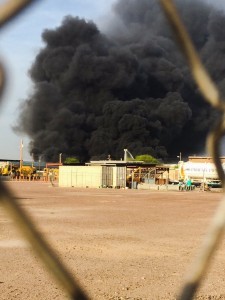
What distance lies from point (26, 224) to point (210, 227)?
26 cm

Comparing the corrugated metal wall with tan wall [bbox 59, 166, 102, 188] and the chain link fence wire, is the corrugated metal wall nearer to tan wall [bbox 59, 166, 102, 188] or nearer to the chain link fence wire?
tan wall [bbox 59, 166, 102, 188]

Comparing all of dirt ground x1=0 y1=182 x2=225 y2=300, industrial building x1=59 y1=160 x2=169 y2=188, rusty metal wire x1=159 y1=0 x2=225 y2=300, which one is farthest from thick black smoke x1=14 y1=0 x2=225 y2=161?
rusty metal wire x1=159 y1=0 x2=225 y2=300

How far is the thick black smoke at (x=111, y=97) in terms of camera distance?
87688 millimetres

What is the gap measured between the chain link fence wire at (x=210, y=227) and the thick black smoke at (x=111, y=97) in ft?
275

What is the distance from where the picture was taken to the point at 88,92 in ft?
309

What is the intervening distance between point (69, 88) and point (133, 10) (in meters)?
35.5

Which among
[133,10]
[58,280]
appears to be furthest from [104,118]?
[58,280]

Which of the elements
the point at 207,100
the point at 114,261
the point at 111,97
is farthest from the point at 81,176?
the point at 111,97

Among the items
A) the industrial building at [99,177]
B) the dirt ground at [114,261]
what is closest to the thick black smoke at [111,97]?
the industrial building at [99,177]

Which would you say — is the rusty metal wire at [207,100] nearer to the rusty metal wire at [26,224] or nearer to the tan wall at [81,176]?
the rusty metal wire at [26,224]

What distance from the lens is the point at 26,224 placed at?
0.71 metres

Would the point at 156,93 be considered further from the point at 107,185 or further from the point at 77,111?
the point at 107,185

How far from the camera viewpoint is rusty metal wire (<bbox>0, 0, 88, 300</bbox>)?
693 millimetres

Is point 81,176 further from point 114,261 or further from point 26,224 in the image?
point 26,224
